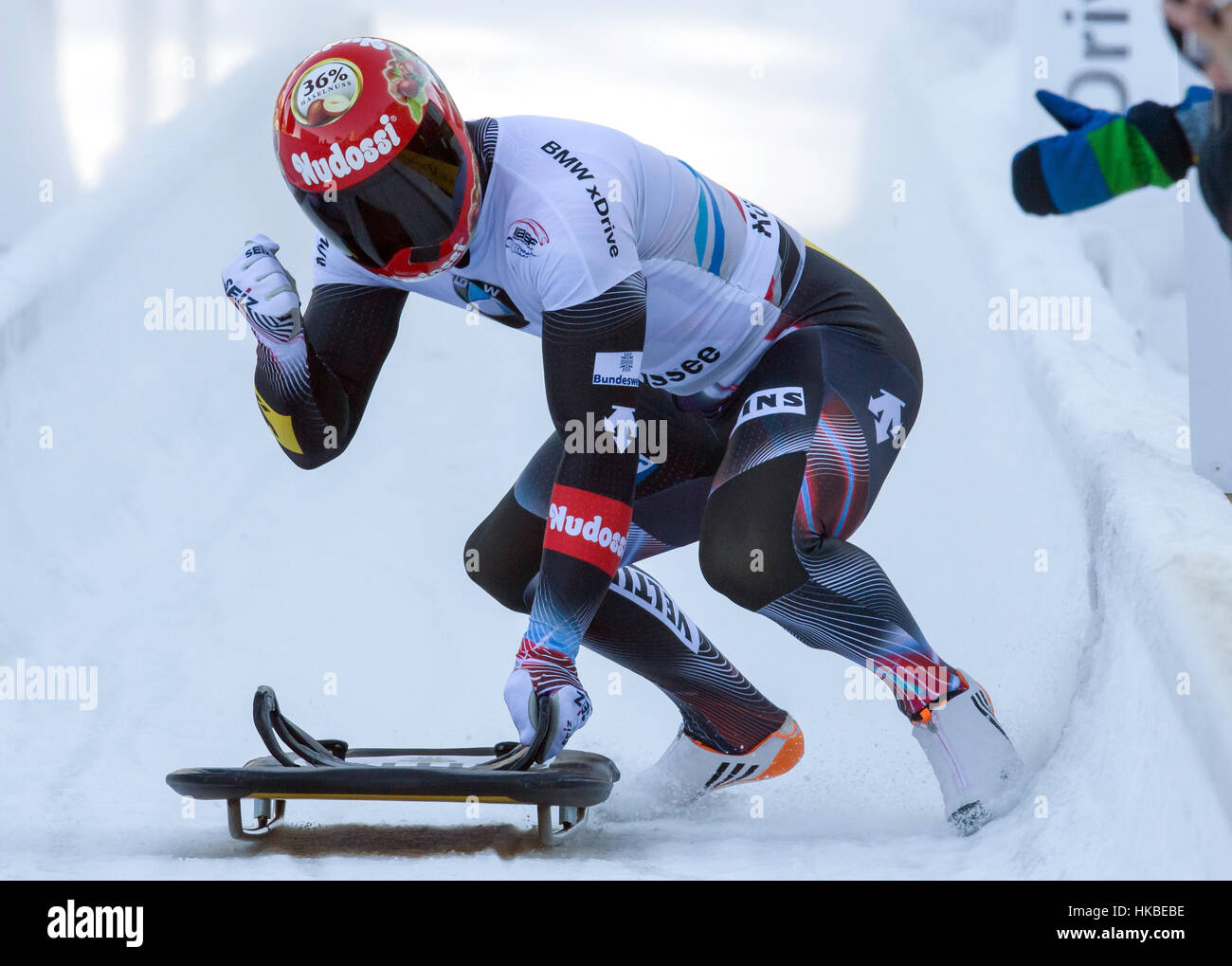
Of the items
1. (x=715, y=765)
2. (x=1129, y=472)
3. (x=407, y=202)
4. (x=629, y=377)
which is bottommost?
(x=715, y=765)

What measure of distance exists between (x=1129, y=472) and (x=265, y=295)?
1.77m

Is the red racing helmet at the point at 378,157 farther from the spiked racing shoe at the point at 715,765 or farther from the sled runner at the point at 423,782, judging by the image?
the spiked racing shoe at the point at 715,765

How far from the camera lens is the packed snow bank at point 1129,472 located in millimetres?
2074

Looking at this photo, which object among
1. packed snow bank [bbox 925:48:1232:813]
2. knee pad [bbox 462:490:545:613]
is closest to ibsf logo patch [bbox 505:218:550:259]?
knee pad [bbox 462:490:545:613]

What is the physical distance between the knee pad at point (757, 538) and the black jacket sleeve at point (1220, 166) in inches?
32.0

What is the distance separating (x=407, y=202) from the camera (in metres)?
2.16

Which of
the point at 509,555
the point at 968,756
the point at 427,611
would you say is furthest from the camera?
the point at 427,611

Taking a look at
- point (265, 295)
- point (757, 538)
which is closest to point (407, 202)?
point (265, 295)

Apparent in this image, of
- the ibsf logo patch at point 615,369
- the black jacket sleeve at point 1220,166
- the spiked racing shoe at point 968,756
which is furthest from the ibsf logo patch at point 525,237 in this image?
the spiked racing shoe at point 968,756

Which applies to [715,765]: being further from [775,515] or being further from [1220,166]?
[1220,166]
